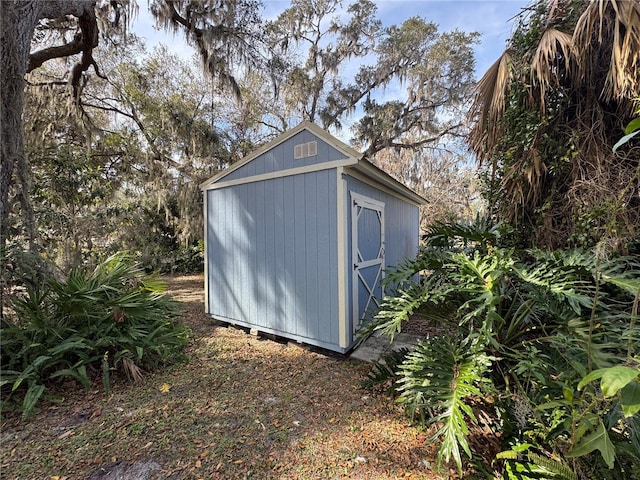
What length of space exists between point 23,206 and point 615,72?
6328 millimetres

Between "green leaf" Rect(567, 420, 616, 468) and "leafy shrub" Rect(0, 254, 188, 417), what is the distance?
3229mm

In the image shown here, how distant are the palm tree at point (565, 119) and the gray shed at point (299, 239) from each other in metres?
1.57

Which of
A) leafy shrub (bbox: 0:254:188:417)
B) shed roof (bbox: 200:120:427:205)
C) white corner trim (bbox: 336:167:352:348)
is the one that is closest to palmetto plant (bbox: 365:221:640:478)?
white corner trim (bbox: 336:167:352:348)

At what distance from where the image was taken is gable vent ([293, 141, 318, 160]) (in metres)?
3.36

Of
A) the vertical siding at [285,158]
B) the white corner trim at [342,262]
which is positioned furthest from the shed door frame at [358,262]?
the vertical siding at [285,158]

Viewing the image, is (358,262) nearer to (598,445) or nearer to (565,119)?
(598,445)

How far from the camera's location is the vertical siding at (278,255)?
3.34m

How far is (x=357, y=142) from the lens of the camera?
989cm

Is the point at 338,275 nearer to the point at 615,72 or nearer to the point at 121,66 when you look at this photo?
the point at 615,72

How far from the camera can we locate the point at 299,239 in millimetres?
3566

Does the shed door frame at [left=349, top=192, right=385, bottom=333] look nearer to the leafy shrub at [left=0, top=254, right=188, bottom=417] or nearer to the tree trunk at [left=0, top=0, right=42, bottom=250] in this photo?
the leafy shrub at [left=0, top=254, right=188, bottom=417]

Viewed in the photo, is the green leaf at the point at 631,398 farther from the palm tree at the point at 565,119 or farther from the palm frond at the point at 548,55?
the palm frond at the point at 548,55

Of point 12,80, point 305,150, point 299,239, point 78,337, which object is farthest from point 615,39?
point 12,80

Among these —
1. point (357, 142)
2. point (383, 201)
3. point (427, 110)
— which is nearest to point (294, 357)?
point (383, 201)
